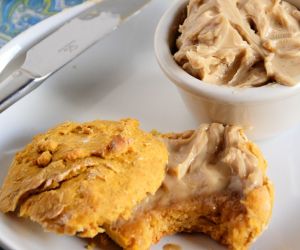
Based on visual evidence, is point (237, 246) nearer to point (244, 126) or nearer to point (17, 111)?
point (244, 126)

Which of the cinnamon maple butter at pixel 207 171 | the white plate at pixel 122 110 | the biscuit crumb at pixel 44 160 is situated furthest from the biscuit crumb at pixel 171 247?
the biscuit crumb at pixel 44 160

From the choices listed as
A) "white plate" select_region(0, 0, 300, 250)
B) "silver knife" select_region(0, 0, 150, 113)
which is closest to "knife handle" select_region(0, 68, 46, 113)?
"silver knife" select_region(0, 0, 150, 113)

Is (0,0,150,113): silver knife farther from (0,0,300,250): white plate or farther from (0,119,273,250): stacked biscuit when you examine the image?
(0,119,273,250): stacked biscuit

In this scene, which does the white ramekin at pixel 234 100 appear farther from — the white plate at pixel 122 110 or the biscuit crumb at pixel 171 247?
the biscuit crumb at pixel 171 247

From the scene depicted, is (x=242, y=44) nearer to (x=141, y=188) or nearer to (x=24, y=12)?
(x=141, y=188)

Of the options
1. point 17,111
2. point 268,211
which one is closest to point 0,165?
point 17,111

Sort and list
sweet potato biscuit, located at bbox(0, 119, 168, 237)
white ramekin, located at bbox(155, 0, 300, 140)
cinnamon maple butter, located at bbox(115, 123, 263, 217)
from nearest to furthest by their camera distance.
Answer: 1. sweet potato biscuit, located at bbox(0, 119, 168, 237)
2. cinnamon maple butter, located at bbox(115, 123, 263, 217)
3. white ramekin, located at bbox(155, 0, 300, 140)
